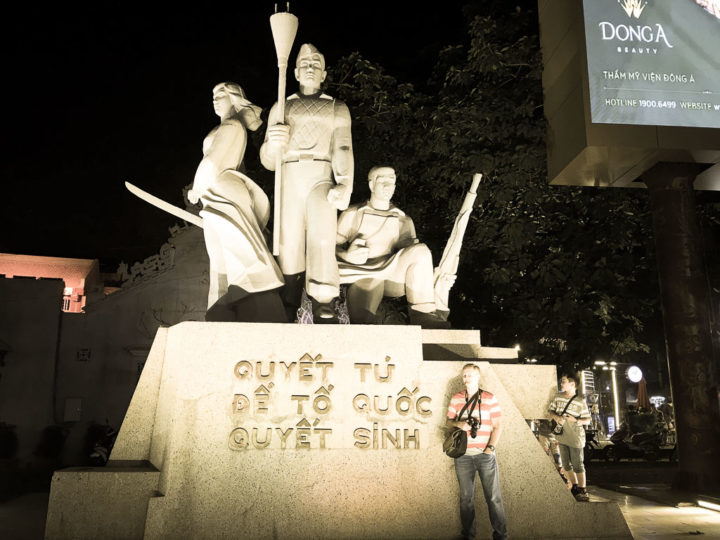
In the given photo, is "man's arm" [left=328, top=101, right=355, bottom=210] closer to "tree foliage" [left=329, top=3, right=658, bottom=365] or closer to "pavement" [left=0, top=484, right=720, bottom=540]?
"pavement" [left=0, top=484, right=720, bottom=540]

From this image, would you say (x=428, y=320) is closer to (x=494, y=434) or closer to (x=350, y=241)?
(x=350, y=241)

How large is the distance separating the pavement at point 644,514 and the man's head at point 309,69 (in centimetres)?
488

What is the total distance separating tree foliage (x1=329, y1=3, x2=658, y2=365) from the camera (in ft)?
42.3

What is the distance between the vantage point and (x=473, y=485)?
5.70 m

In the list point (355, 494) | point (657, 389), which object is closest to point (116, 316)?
point (355, 494)

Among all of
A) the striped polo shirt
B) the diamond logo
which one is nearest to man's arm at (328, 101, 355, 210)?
the striped polo shirt

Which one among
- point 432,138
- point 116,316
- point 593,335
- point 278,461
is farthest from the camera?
point 116,316

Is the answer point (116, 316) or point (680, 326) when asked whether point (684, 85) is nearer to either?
point (680, 326)

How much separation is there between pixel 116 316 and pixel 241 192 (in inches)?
592

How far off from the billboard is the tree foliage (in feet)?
6.58

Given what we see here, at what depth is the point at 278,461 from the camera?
5.82 metres

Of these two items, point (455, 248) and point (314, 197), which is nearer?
point (314, 197)

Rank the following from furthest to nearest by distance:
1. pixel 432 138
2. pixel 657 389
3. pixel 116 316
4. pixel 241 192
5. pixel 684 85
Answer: pixel 657 389
pixel 116 316
pixel 432 138
pixel 684 85
pixel 241 192

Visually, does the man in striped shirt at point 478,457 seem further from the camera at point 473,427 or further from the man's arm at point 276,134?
the man's arm at point 276,134
